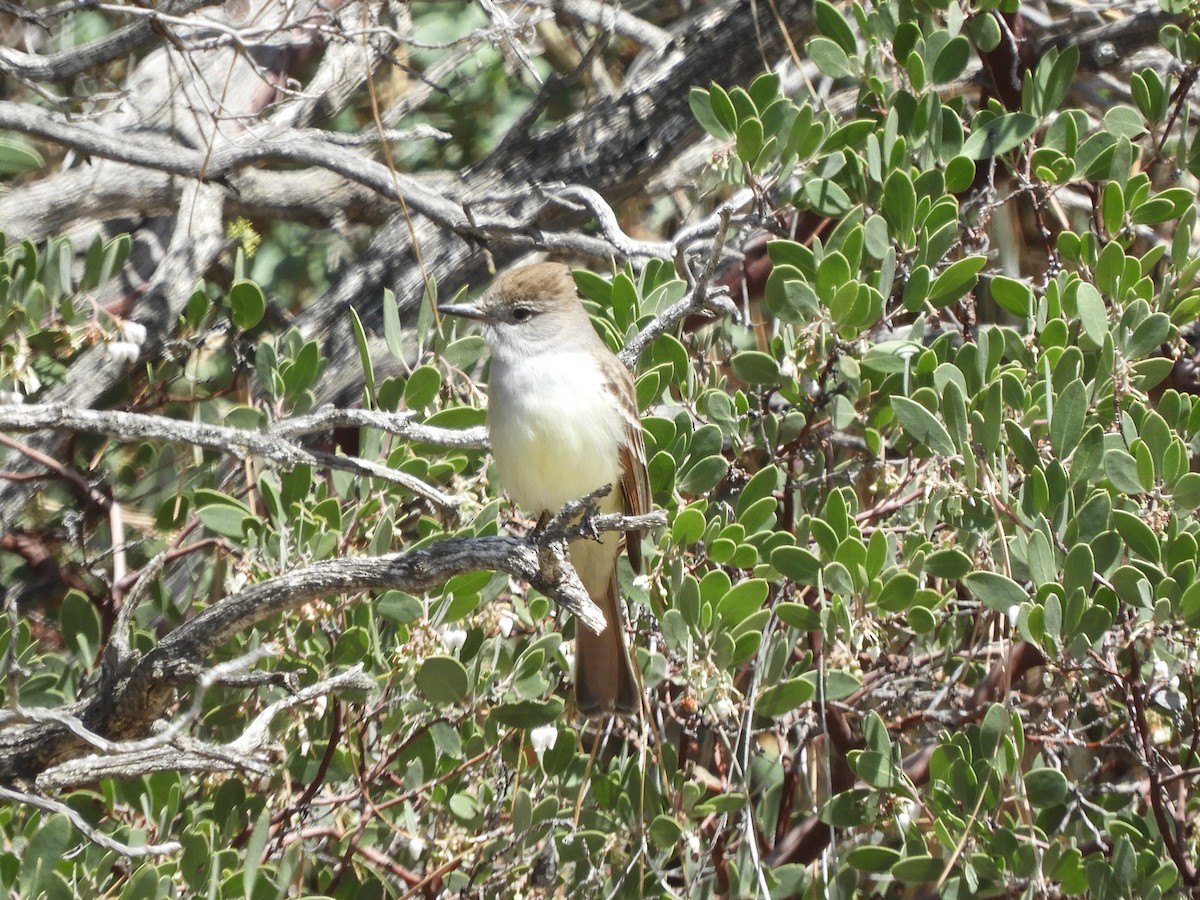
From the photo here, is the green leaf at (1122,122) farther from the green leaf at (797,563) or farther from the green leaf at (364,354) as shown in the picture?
the green leaf at (364,354)

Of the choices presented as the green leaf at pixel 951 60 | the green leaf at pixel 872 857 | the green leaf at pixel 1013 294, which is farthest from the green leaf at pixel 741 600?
the green leaf at pixel 951 60

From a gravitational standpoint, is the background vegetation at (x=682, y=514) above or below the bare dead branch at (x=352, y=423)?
below

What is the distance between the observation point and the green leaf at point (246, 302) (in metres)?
3.63

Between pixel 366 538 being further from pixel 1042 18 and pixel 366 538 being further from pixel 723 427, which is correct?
pixel 1042 18

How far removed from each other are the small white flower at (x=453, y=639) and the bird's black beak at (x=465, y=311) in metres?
0.99

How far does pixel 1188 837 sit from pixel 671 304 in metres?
1.80

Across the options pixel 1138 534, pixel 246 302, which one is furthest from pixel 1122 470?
pixel 246 302

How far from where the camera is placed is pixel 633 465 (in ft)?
11.7

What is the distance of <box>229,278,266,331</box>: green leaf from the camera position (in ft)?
11.9

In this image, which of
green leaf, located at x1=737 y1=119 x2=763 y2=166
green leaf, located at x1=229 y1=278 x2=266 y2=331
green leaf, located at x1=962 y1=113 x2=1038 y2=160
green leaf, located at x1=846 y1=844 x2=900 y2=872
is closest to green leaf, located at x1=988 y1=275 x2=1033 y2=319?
green leaf, located at x1=962 y1=113 x2=1038 y2=160

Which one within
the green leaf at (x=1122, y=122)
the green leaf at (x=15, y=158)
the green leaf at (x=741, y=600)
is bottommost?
the green leaf at (x=741, y=600)

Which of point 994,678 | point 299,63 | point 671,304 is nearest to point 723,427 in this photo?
point 671,304

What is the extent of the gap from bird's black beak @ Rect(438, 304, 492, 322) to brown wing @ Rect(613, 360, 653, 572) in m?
0.51

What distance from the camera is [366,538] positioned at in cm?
354
